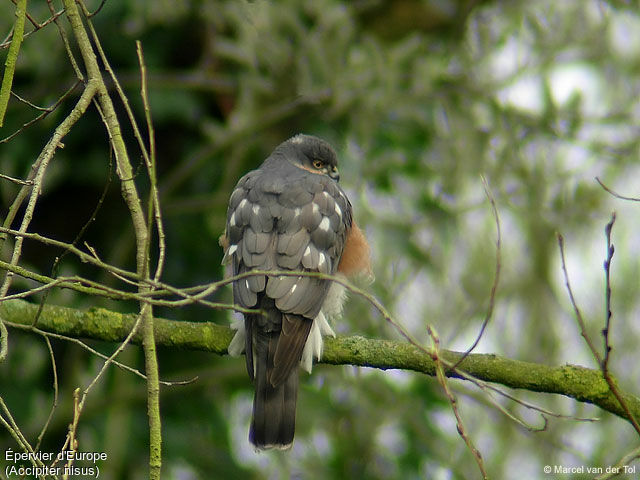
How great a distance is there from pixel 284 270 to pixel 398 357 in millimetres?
858

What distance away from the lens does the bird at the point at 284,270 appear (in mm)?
4012

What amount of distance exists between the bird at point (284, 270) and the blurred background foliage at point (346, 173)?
1143mm

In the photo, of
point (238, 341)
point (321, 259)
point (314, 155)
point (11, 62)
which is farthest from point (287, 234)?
point (11, 62)

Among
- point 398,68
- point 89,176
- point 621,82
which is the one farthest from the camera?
point 621,82

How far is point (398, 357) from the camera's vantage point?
362 cm

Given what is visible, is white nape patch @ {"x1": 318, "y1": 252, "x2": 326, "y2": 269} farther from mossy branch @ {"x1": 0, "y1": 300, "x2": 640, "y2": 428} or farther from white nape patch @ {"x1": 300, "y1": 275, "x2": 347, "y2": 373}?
Result: mossy branch @ {"x1": 0, "y1": 300, "x2": 640, "y2": 428}

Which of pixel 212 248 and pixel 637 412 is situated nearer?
pixel 637 412

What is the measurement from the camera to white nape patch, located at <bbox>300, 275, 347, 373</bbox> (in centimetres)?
406

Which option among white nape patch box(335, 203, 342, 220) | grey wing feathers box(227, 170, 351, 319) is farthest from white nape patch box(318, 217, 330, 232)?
white nape patch box(335, 203, 342, 220)

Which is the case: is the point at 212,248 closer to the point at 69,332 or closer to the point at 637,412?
the point at 69,332

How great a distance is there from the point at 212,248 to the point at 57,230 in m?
1.44

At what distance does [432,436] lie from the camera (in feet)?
20.3

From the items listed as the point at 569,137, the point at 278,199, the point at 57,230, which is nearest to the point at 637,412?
the point at 278,199

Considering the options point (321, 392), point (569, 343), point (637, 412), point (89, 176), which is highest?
point (89, 176)
